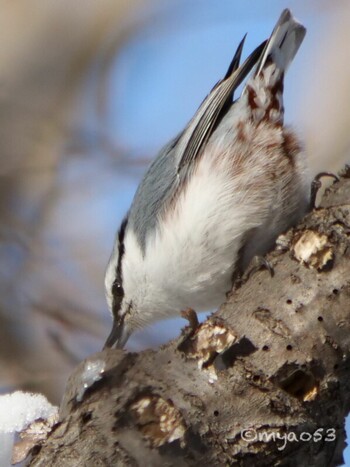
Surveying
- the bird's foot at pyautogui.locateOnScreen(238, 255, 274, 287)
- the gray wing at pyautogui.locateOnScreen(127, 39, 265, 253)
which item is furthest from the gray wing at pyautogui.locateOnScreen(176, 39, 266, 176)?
the bird's foot at pyautogui.locateOnScreen(238, 255, 274, 287)

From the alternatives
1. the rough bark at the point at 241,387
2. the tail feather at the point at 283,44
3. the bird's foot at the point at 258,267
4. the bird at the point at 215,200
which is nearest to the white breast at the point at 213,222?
the bird at the point at 215,200

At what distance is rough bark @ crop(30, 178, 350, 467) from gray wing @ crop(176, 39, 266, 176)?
0.80m

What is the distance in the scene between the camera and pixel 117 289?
8.59ft

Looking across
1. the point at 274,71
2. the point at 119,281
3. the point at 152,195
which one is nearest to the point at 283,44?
the point at 274,71

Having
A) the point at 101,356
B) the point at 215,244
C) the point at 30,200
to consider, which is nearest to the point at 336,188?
the point at 215,244

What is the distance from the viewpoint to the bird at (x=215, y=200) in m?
2.31

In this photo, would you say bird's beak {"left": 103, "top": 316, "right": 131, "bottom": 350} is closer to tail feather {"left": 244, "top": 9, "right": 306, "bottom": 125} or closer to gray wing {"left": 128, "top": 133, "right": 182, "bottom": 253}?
gray wing {"left": 128, "top": 133, "right": 182, "bottom": 253}

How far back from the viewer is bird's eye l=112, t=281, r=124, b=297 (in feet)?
8.55

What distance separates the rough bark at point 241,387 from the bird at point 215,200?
18.3 inches

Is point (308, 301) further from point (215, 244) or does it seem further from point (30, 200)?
point (30, 200)

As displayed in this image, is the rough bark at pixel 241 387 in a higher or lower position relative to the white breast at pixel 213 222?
lower

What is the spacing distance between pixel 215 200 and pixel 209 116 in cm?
37

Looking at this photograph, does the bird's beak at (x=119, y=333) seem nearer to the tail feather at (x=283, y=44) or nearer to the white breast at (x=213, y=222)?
the white breast at (x=213, y=222)

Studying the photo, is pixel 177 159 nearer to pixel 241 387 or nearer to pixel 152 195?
pixel 152 195
